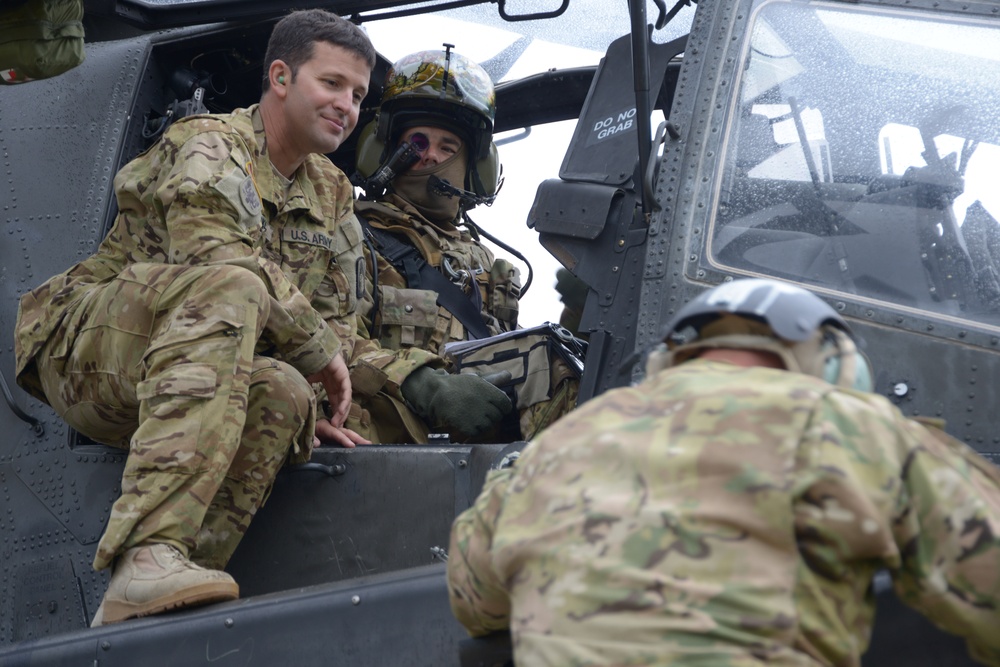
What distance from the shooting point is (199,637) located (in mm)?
2482

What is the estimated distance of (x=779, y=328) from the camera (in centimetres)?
158

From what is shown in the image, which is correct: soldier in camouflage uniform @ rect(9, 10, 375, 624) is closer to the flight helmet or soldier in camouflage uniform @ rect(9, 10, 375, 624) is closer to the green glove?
the green glove

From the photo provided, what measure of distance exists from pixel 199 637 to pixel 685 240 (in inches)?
52.5

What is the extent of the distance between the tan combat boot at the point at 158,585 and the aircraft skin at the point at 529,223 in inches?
1.8

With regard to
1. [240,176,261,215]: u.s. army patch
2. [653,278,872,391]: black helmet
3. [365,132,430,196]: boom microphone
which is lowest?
[365,132,430,196]: boom microphone

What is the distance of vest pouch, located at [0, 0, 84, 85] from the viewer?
318 cm

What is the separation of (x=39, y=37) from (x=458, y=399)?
143cm

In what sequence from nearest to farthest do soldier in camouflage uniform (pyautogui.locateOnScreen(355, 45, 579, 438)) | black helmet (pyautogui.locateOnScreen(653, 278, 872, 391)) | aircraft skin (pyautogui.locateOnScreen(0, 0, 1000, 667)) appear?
black helmet (pyautogui.locateOnScreen(653, 278, 872, 391)), aircraft skin (pyautogui.locateOnScreen(0, 0, 1000, 667)), soldier in camouflage uniform (pyautogui.locateOnScreen(355, 45, 579, 438))

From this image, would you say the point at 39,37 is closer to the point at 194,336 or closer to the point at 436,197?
the point at 194,336

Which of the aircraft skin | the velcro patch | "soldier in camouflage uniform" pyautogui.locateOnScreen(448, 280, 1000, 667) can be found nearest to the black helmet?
"soldier in camouflage uniform" pyautogui.locateOnScreen(448, 280, 1000, 667)

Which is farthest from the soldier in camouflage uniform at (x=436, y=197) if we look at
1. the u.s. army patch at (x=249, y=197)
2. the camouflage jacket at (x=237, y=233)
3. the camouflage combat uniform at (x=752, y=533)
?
the camouflage combat uniform at (x=752, y=533)

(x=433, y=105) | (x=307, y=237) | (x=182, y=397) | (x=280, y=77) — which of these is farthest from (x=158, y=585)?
(x=433, y=105)

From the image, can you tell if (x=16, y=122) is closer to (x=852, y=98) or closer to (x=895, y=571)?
(x=852, y=98)

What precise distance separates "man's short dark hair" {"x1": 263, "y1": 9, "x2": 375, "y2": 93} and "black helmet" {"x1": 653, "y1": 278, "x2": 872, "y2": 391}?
1.96m
